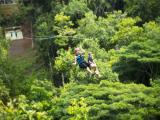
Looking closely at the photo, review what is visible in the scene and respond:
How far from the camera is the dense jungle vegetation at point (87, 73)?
58.3 ft

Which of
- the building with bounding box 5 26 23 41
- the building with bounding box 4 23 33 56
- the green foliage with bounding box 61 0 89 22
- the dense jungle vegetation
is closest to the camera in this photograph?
the dense jungle vegetation

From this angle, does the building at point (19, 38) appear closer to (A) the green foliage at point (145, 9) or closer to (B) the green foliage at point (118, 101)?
(A) the green foliage at point (145, 9)

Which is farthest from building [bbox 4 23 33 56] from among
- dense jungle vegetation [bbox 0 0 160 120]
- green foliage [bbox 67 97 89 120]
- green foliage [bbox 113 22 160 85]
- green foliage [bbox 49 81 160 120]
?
green foliage [bbox 67 97 89 120]

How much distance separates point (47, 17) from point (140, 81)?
40.9 ft

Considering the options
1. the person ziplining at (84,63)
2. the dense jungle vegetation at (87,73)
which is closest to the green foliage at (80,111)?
the dense jungle vegetation at (87,73)

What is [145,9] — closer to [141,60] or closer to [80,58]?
[141,60]

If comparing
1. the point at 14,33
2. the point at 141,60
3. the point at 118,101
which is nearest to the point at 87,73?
the point at 118,101

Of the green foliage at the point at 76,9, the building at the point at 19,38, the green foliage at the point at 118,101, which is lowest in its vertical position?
the building at the point at 19,38

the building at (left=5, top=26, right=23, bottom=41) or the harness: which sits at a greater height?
the harness

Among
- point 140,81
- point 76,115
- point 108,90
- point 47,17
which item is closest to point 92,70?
point 108,90

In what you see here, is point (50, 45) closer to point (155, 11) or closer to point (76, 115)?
point (155, 11)

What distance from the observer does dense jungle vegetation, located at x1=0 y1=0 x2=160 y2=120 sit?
17781 mm

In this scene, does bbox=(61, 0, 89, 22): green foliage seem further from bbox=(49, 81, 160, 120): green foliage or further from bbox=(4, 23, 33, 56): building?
bbox=(4, 23, 33, 56): building

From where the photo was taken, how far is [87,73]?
63.4 ft
